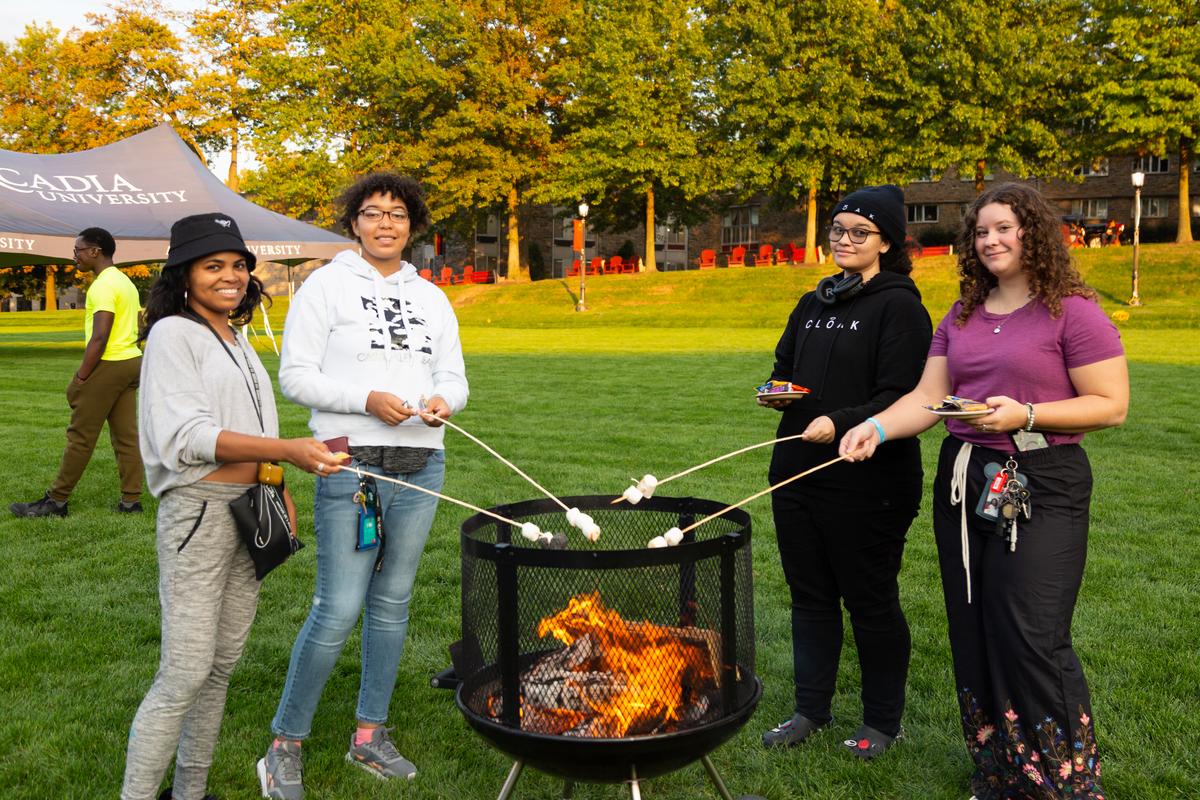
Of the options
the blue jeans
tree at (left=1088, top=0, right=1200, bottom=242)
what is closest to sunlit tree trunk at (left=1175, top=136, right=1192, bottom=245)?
tree at (left=1088, top=0, right=1200, bottom=242)

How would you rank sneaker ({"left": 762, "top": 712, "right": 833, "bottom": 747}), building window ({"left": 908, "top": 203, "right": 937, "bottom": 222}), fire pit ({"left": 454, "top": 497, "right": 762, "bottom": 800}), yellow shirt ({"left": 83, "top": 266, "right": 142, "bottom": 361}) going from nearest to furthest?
fire pit ({"left": 454, "top": 497, "right": 762, "bottom": 800}) → sneaker ({"left": 762, "top": 712, "right": 833, "bottom": 747}) → yellow shirt ({"left": 83, "top": 266, "right": 142, "bottom": 361}) → building window ({"left": 908, "top": 203, "right": 937, "bottom": 222})

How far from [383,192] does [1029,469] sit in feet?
7.40

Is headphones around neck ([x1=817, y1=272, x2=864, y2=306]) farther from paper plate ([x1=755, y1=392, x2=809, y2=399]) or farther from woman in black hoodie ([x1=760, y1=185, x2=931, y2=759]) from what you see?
paper plate ([x1=755, y1=392, x2=809, y2=399])

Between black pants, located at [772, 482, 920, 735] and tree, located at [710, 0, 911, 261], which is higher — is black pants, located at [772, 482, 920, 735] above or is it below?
below

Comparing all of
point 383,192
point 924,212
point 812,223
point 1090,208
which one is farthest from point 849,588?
point 1090,208

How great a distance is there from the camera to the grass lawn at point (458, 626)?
3486 mm

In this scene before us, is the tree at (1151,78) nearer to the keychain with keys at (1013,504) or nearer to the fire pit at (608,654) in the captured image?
the keychain with keys at (1013,504)

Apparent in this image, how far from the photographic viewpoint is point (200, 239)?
2.82 meters

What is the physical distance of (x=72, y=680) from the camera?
13.9 ft

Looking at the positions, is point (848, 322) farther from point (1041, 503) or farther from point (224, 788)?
point (224, 788)

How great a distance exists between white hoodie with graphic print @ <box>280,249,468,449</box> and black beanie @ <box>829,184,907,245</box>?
1522 millimetres

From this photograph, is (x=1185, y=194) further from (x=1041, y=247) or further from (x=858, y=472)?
(x=1041, y=247)

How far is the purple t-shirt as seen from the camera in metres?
2.81

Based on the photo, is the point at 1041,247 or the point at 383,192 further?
the point at 383,192
